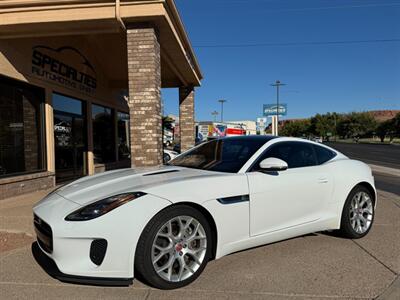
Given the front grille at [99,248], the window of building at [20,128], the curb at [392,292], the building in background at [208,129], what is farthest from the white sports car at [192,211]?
the building in background at [208,129]

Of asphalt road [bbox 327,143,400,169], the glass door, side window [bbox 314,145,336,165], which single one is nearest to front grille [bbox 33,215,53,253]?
side window [bbox 314,145,336,165]

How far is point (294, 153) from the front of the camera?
462 cm

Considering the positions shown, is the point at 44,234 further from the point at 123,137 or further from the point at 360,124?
the point at 360,124

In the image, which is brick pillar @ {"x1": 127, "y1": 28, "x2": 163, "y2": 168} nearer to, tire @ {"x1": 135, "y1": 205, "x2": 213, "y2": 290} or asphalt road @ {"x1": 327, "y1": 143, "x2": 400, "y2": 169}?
tire @ {"x1": 135, "y1": 205, "x2": 213, "y2": 290}

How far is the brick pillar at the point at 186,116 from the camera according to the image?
1484 cm

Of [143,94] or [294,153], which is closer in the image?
[294,153]

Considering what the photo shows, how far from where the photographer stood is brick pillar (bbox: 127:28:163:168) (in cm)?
698

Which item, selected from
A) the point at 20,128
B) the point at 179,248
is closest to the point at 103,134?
the point at 20,128

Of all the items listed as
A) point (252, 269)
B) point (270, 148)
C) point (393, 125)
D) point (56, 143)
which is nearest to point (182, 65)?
point (56, 143)

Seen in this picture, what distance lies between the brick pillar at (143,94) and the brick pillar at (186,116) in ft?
25.0

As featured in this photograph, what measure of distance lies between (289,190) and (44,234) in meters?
2.60

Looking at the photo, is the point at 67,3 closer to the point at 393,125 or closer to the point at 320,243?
the point at 320,243

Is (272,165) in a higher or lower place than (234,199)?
higher

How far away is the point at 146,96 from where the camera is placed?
7090 millimetres
